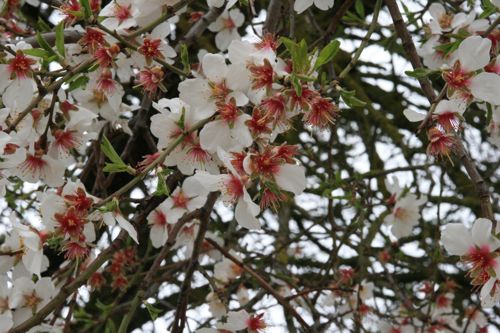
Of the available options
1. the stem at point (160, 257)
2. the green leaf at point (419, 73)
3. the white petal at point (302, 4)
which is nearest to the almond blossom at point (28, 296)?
the stem at point (160, 257)

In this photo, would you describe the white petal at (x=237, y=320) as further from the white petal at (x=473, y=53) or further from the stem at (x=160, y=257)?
the white petal at (x=473, y=53)

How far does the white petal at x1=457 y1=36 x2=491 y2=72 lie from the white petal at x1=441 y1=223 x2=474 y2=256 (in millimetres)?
334

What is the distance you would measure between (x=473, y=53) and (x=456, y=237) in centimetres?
39

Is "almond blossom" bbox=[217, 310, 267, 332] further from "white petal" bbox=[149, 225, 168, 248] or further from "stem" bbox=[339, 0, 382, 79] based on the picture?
"stem" bbox=[339, 0, 382, 79]

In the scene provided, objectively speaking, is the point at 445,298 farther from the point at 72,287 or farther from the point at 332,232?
the point at 72,287

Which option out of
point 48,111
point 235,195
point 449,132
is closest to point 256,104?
point 235,195

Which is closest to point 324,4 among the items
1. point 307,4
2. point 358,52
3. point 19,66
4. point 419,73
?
point 307,4

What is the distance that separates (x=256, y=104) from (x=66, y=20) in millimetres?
635

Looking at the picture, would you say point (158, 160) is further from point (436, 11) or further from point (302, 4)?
point (436, 11)

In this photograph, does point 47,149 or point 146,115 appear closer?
point 47,149

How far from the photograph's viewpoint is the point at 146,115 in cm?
224

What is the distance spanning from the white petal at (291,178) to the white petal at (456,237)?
13.5 inches

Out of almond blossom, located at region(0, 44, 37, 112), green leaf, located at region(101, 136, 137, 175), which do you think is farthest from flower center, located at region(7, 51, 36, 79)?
green leaf, located at region(101, 136, 137, 175)

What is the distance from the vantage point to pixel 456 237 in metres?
1.46
